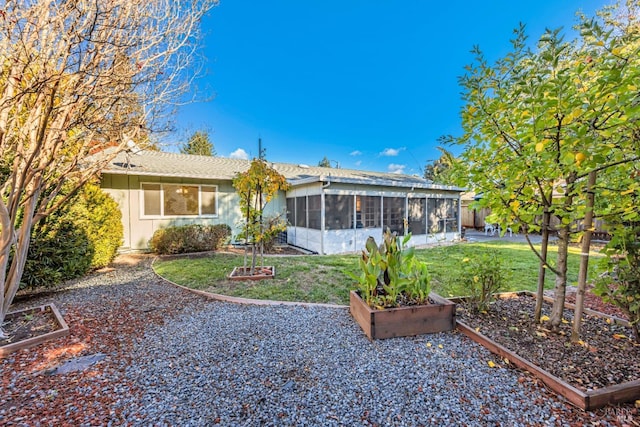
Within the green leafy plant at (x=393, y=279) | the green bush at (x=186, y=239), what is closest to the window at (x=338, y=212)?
the green bush at (x=186, y=239)

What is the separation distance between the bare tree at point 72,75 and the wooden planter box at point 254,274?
2890 millimetres

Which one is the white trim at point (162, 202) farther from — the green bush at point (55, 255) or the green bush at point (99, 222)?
the green bush at point (55, 255)

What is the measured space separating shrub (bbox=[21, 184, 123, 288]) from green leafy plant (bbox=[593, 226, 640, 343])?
7.38 metres

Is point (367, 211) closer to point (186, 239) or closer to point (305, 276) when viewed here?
point (305, 276)

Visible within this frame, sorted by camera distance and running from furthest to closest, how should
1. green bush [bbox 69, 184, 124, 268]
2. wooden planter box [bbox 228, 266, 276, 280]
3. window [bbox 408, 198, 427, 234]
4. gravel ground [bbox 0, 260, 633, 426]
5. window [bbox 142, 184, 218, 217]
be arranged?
window [bbox 408, 198, 427, 234] < window [bbox 142, 184, 218, 217] < green bush [bbox 69, 184, 124, 268] < wooden planter box [bbox 228, 266, 276, 280] < gravel ground [bbox 0, 260, 633, 426]

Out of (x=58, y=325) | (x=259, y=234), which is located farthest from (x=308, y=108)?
(x=58, y=325)

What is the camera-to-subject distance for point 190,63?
3.98 m

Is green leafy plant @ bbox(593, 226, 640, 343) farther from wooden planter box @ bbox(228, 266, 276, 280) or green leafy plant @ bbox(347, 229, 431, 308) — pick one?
wooden planter box @ bbox(228, 266, 276, 280)

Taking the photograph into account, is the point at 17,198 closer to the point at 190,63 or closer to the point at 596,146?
the point at 190,63

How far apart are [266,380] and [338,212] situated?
6.69 m

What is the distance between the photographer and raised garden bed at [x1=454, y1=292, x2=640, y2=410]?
1.90 metres

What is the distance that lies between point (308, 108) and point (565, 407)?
16.7 m

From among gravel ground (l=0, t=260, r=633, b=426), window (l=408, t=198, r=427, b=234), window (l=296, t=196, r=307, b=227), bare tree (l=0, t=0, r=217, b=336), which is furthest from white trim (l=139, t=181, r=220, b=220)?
window (l=408, t=198, r=427, b=234)

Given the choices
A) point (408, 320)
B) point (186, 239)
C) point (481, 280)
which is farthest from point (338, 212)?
point (408, 320)
